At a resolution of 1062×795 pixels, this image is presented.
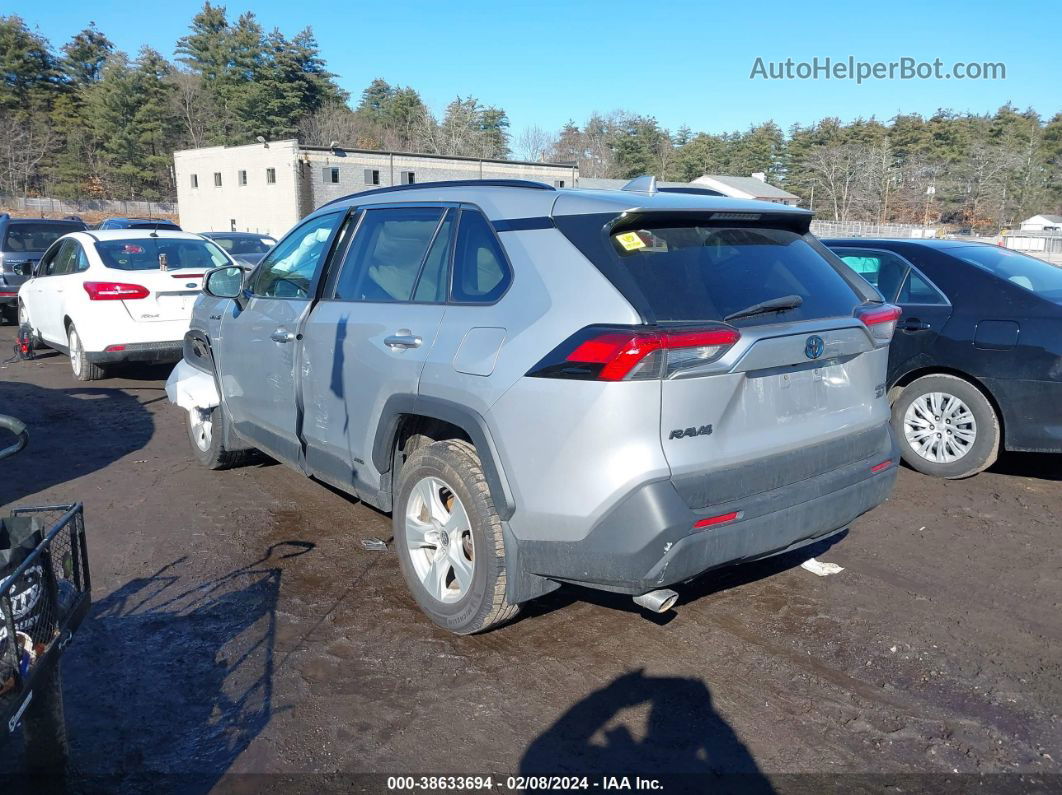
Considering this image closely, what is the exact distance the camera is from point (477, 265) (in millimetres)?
3611

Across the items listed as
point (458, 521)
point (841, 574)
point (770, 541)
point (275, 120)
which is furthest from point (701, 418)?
point (275, 120)

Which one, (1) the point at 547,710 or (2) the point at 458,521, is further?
(2) the point at 458,521

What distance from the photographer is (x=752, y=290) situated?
3.29 metres

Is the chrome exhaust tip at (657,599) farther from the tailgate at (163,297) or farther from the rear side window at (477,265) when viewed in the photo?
the tailgate at (163,297)

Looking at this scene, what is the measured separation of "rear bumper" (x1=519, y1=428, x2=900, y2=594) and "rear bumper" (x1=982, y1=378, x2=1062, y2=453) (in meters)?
2.69

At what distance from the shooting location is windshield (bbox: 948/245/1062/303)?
5734 millimetres

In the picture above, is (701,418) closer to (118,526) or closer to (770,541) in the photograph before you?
(770,541)

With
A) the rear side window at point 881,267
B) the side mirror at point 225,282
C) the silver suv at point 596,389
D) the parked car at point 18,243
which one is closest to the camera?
the silver suv at point 596,389

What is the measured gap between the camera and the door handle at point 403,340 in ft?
12.2

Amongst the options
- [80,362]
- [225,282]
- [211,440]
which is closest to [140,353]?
[80,362]

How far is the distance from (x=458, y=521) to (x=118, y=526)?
271 cm

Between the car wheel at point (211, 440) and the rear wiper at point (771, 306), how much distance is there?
156 inches

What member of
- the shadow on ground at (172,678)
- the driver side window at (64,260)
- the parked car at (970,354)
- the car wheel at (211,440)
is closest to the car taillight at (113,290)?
the driver side window at (64,260)

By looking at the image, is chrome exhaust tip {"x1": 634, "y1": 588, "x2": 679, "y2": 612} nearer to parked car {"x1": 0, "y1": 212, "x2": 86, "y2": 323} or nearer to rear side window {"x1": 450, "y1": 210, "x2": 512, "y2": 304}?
rear side window {"x1": 450, "y1": 210, "x2": 512, "y2": 304}
